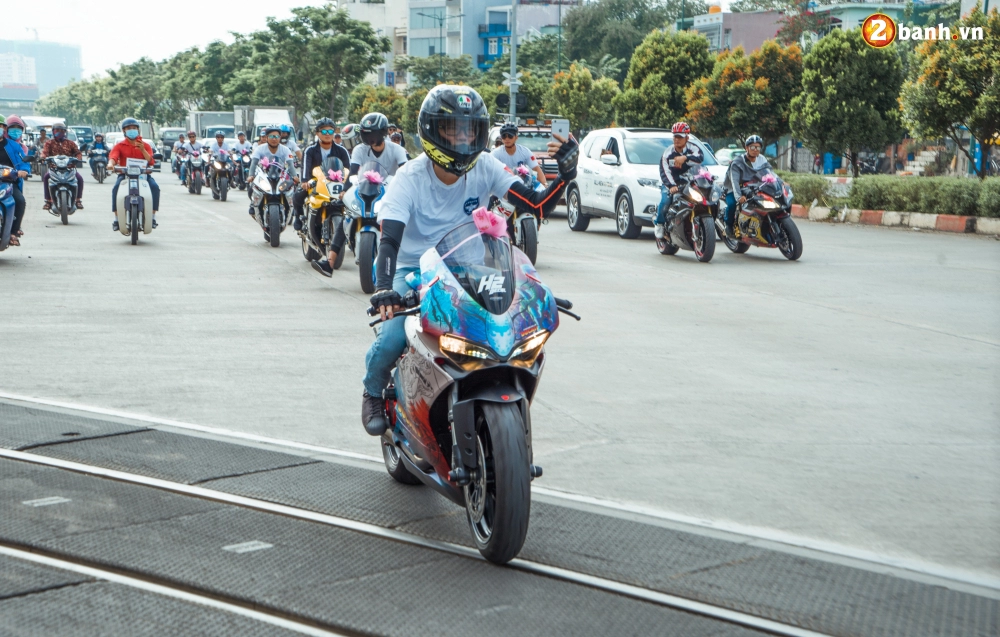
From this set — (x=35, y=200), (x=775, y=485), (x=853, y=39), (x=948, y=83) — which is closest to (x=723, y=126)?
(x=853, y=39)

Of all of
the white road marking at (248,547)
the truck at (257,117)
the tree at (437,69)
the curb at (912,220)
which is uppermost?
the tree at (437,69)

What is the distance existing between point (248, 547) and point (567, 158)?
2.18m

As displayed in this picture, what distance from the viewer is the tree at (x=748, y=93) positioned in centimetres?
3328

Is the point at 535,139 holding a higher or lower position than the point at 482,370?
higher

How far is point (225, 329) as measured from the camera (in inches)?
405

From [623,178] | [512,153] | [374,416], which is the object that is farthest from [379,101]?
[374,416]

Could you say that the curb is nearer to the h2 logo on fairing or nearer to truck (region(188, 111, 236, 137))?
the h2 logo on fairing

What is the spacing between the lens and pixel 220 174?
3172 centimetres

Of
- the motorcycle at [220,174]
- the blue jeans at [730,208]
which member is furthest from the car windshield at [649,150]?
the motorcycle at [220,174]

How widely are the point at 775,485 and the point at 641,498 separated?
Answer: 724mm

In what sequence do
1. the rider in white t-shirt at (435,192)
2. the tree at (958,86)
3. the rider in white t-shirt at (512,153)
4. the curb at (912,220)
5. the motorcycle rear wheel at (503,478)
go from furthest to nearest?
the tree at (958,86)
the curb at (912,220)
the rider in white t-shirt at (512,153)
the rider in white t-shirt at (435,192)
the motorcycle rear wheel at (503,478)

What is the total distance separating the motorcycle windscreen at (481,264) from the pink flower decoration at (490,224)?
0.9 inches

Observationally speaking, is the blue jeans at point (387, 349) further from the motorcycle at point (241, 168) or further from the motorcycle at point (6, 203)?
the motorcycle at point (241, 168)

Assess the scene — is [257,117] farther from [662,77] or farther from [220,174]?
[662,77]
